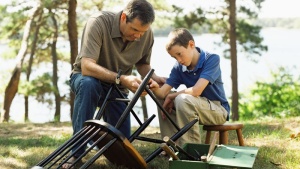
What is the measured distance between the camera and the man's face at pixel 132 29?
3564mm

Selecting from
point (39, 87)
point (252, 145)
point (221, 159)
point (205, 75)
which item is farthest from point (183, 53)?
point (39, 87)

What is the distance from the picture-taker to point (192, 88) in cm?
367

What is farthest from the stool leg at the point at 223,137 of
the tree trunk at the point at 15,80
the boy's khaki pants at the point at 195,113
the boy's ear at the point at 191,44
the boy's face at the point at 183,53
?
the tree trunk at the point at 15,80

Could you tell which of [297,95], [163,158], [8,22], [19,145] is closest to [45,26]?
[8,22]

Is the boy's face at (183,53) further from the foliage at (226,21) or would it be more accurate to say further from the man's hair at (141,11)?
the foliage at (226,21)

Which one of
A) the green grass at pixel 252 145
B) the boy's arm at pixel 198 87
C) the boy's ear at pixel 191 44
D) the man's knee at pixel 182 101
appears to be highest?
the boy's ear at pixel 191 44

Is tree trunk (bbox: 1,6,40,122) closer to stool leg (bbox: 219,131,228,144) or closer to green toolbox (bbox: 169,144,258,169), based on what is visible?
stool leg (bbox: 219,131,228,144)

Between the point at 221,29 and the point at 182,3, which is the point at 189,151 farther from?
the point at 221,29

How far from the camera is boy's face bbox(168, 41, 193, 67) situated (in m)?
3.65

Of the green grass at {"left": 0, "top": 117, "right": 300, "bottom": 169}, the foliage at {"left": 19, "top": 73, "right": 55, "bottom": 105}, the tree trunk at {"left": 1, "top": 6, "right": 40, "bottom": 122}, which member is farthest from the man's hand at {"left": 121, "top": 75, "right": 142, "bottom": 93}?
the foliage at {"left": 19, "top": 73, "right": 55, "bottom": 105}

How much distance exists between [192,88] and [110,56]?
851mm

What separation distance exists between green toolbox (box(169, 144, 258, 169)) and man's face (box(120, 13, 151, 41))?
1.00 meters

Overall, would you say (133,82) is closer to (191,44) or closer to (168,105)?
(168,105)

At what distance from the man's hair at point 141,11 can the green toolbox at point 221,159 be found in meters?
1.04
